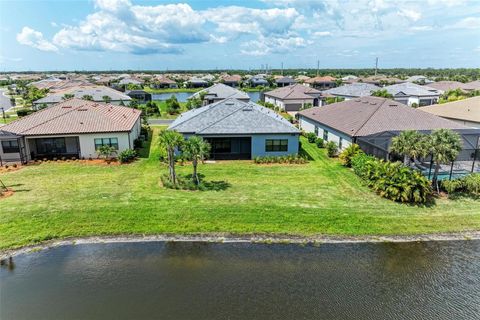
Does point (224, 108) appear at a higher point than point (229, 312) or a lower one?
higher

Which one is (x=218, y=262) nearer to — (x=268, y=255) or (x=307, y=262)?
(x=268, y=255)

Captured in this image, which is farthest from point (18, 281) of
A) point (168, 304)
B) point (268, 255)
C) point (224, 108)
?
point (224, 108)


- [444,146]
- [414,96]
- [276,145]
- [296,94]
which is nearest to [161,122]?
[276,145]

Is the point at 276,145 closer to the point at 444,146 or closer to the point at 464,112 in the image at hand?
the point at 444,146

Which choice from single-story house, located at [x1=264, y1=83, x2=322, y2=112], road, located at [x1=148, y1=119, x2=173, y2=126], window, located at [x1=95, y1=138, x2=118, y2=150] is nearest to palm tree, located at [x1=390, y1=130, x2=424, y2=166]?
window, located at [x1=95, y1=138, x2=118, y2=150]

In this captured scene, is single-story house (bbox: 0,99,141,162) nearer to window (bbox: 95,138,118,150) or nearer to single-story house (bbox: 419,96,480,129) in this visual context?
window (bbox: 95,138,118,150)
